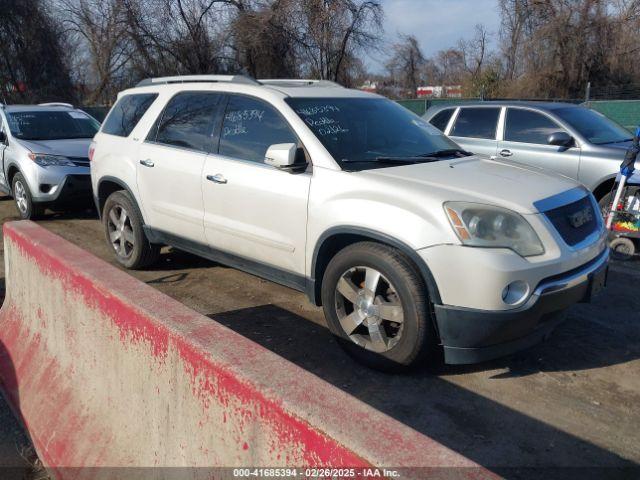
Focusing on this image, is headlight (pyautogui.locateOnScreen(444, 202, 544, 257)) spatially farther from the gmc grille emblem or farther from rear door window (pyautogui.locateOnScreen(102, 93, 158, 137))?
rear door window (pyautogui.locateOnScreen(102, 93, 158, 137))

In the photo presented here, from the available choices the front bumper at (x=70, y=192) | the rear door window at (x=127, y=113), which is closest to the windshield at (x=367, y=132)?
the rear door window at (x=127, y=113)

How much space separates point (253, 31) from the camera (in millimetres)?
26406

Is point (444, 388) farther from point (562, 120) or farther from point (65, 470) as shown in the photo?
point (562, 120)

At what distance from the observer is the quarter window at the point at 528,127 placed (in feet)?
25.3

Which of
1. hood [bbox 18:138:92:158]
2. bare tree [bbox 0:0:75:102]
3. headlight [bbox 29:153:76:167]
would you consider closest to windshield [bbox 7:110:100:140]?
hood [bbox 18:138:92:158]

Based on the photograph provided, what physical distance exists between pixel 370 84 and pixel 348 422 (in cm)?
4176

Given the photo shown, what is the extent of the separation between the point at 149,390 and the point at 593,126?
22.6 ft

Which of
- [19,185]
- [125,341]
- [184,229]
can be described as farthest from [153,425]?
[19,185]

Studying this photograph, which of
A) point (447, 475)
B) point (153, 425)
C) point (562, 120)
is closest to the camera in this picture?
point (447, 475)

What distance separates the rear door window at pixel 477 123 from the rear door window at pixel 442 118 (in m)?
0.17

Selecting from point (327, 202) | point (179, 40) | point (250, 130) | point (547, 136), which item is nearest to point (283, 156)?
point (327, 202)

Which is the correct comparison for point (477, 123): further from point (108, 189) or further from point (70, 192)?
point (70, 192)

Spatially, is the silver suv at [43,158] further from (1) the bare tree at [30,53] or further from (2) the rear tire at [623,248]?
(1) the bare tree at [30,53]

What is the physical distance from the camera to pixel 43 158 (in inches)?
336
